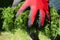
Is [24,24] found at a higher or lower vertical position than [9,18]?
lower

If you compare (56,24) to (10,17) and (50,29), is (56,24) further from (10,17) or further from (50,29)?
(10,17)

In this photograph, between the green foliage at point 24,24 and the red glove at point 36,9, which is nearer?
the red glove at point 36,9

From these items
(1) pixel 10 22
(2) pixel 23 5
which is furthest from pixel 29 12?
(1) pixel 10 22

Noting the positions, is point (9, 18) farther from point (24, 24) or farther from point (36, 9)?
point (36, 9)

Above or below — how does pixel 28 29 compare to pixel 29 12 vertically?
below

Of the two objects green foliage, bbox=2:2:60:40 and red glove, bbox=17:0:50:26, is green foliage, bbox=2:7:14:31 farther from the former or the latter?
red glove, bbox=17:0:50:26

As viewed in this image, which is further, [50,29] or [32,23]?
[50,29]

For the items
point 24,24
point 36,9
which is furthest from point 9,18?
point 36,9

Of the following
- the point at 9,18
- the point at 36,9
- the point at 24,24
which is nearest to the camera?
the point at 36,9

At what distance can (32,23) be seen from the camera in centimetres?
418

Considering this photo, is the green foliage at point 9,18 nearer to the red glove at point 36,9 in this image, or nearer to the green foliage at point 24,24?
Result: the green foliage at point 24,24

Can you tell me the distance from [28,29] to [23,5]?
1.37ft

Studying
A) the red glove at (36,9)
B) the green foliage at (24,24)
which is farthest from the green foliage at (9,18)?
the red glove at (36,9)

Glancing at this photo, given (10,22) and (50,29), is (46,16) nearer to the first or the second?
(50,29)
